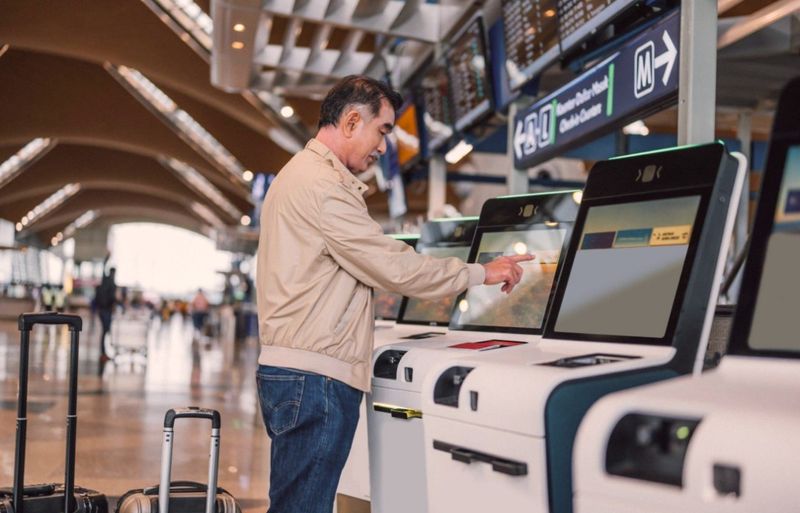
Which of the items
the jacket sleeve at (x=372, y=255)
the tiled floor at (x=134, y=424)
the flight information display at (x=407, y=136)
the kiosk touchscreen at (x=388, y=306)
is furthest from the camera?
the flight information display at (x=407, y=136)

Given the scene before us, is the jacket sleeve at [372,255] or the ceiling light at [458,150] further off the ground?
the ceiling light at [458,150]

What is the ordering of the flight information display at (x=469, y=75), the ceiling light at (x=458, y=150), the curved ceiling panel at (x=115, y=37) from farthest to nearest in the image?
the curved ceiling panel at (x=115, y=37)
the ceiling light at (x=458, y=150)
the flight information display at (x=469, y=75)

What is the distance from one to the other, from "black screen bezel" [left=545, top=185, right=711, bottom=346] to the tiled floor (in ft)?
8.17

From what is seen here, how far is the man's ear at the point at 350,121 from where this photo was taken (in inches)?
103

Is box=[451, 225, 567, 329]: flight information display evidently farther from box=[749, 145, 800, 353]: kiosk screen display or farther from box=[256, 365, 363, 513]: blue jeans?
box=[749, 145, 800, 353]: kiosk screen display

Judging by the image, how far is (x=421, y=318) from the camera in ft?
12.2

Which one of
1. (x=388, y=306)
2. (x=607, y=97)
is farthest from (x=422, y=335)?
(x=388, y=306)

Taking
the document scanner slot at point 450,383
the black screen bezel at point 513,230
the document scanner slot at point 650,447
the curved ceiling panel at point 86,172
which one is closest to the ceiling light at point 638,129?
the black screen bezel at point 513,230

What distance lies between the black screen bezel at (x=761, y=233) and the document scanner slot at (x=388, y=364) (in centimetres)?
127

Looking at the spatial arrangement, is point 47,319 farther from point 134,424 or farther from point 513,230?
point 134,424

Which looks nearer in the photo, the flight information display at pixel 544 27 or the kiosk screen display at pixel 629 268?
the kiosk screen display at pixel 629 268

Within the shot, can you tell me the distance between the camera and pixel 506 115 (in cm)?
600

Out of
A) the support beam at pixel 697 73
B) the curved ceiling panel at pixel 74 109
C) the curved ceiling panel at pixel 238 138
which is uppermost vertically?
the curved ceiling panel at pixel 74 109

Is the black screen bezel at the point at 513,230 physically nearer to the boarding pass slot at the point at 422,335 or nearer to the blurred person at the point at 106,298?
the boarding pass slot at the point at 422,335
